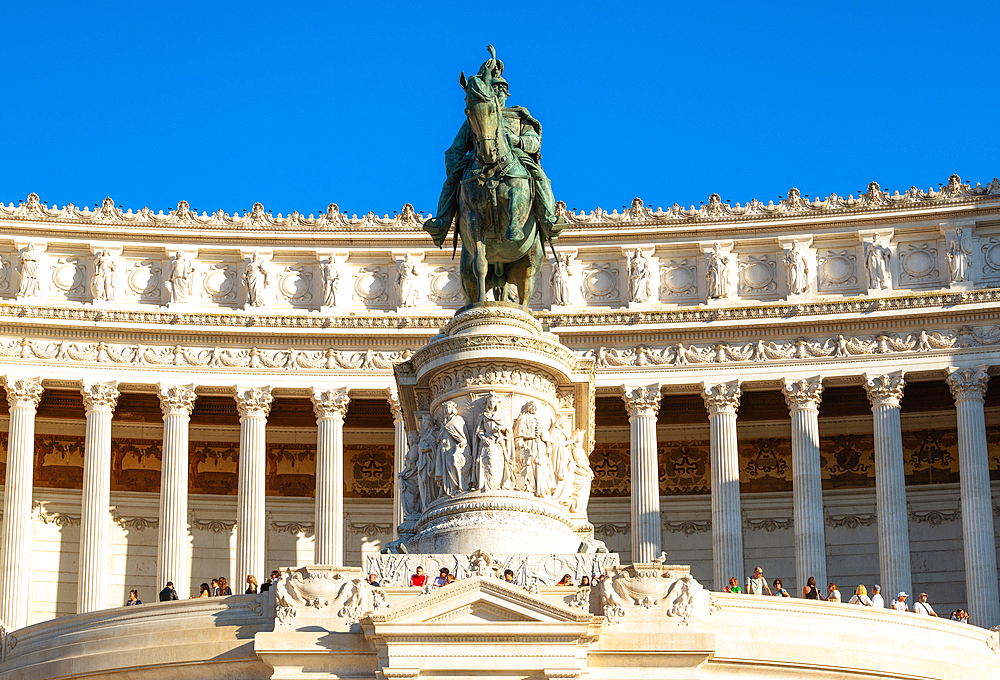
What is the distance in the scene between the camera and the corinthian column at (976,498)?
201 ft

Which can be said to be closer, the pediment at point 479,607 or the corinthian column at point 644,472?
the pediment at point 479,607

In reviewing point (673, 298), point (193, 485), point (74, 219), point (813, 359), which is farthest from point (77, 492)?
point (813, 359)

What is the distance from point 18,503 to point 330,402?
11587 millimetres

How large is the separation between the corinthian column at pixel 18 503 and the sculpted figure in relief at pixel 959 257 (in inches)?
1343

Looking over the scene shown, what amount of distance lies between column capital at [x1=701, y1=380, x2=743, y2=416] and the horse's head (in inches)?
1144

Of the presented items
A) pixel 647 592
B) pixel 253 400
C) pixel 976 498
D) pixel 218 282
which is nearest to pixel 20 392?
pixel 253 400

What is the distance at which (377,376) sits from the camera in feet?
219

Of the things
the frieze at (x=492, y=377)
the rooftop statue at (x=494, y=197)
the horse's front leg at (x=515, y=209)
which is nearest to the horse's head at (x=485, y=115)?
the rooftop statue at (x=494, y=197)

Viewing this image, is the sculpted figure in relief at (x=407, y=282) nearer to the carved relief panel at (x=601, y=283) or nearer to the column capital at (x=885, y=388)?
the carved relief panel at (x=601, y=283)

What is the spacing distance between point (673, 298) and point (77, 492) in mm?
23881

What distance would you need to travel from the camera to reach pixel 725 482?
64500mm

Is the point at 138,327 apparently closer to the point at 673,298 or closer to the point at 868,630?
the point at 673,298

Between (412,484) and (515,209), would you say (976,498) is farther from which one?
(412,484)

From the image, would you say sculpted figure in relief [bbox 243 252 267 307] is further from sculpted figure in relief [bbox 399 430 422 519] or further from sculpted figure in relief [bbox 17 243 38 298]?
sculpted figure in relief [bbox 399 430 422 519]
